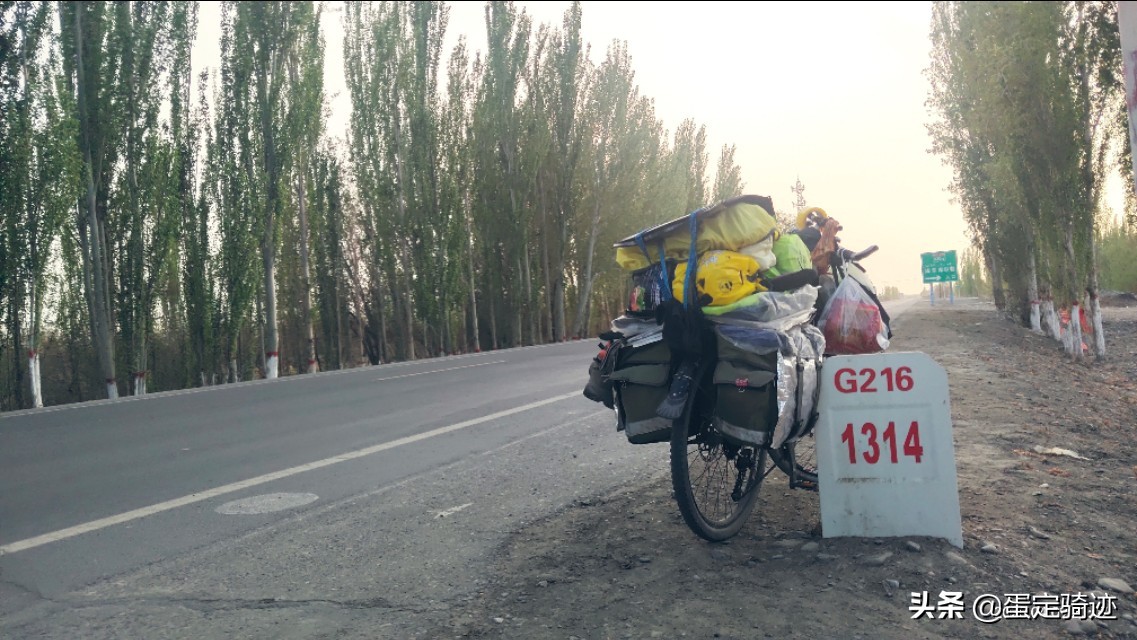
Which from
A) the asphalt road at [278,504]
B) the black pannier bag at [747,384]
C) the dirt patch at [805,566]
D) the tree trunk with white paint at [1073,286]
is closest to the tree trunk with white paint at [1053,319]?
the tree trunk with white paint at [1073,286]

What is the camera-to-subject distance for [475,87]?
33.8 meters

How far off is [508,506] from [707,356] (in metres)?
1.96

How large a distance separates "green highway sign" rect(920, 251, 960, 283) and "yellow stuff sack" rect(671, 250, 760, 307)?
5953 cm

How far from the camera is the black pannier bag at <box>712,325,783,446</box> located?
380 cm

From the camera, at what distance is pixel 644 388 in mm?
4090

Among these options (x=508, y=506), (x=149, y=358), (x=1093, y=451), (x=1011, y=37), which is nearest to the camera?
(x=508, y=506)

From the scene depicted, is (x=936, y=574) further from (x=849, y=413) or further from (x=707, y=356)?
(x=707, y=356)

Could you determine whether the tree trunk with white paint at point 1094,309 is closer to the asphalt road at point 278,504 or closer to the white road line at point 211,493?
the asphalt road at point 278,504

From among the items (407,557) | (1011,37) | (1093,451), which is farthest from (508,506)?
(1011,37)

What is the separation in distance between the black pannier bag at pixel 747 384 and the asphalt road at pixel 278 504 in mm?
1385

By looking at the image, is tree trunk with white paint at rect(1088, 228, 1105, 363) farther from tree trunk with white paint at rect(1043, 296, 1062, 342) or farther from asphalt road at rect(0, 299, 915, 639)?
asphalt road at rect(0, 299, 915, 639)

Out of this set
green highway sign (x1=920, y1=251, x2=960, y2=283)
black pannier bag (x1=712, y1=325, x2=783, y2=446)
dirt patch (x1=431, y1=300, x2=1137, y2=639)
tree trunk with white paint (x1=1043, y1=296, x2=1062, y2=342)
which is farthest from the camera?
green highway sign (x1=920, y1=251, x2=960, y2=283)

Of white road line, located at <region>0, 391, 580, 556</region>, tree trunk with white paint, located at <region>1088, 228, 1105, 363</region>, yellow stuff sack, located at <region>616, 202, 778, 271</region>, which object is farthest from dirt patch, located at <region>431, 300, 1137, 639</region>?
tree trunk with white paint, located at <region>1088, 228, 1105, 363</region>

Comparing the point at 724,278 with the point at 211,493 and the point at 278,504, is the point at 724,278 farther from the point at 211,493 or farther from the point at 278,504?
the point at 211,493
